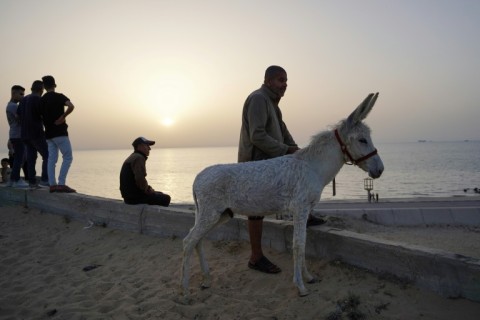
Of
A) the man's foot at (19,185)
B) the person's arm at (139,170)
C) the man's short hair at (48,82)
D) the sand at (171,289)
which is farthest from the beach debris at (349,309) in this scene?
the man's foot at (19,185)

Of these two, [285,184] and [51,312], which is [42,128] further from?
[285,184]

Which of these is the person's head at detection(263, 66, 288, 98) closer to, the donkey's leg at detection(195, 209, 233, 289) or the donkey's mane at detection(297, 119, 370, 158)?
the donkey's mane at detection(297, 119, 370, 158)

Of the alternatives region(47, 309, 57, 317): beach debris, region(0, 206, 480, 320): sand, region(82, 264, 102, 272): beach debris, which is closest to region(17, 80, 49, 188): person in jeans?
region(0, 206, 480, 320): sand

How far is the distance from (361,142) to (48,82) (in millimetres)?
7270

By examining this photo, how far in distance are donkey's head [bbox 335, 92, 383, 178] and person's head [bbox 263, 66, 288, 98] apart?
111 cm

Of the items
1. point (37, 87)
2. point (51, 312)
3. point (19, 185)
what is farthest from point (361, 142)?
point (19, 185)

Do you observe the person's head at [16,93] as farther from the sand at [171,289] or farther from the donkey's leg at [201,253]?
the donkey's leg at [201,253]

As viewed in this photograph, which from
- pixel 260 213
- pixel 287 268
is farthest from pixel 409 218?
pixel 260 213

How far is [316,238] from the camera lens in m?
5.27

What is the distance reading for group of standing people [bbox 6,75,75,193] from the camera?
8367mm

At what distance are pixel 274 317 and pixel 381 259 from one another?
1.57 m

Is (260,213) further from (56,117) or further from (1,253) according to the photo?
(56,117)

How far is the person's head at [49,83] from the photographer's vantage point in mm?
8291

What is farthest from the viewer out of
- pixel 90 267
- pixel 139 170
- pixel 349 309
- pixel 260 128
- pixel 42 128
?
pixel 42 128
